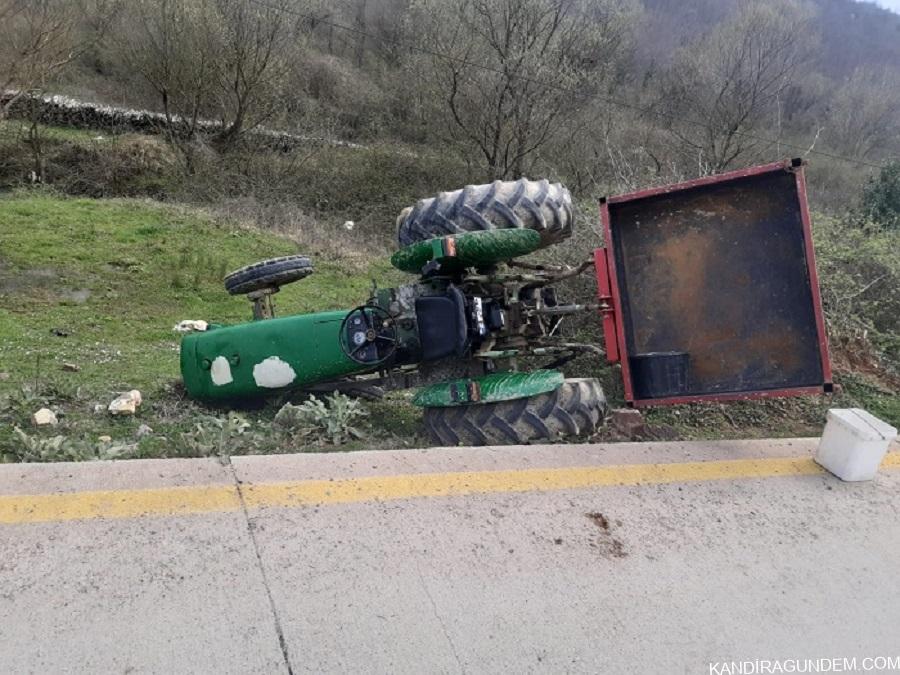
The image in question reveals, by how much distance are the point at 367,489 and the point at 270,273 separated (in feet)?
7.78

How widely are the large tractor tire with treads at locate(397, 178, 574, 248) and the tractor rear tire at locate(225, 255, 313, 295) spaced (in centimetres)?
90

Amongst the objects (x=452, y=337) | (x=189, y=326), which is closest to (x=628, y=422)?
(x=452, y=337)

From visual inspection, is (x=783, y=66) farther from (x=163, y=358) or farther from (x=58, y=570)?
(x=58, y=570)

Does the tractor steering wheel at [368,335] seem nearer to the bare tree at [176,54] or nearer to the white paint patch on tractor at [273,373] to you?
the white paint patch on tractor at [273,373]

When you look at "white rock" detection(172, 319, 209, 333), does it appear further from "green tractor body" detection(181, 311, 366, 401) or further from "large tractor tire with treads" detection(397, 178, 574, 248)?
"large tractor tire with treads" detection(397, 178, 574, 248)

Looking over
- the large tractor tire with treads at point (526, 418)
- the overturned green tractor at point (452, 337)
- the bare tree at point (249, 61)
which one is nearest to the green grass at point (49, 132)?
the bare tree at point (249, 61)

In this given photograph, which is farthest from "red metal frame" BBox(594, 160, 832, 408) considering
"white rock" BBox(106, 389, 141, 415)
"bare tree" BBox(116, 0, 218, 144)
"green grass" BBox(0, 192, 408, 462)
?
"bare tree" BBox(116, 0, 218, 144)

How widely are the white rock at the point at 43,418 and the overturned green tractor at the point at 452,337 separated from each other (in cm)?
93

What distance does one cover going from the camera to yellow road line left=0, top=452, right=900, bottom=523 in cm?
268

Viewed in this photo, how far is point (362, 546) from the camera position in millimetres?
2654

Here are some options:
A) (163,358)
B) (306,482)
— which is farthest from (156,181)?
(306,482)

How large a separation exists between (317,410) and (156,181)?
52.3 ft

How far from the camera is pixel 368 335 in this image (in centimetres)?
447

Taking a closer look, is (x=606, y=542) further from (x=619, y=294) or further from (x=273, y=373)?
(x=273, y=373)
